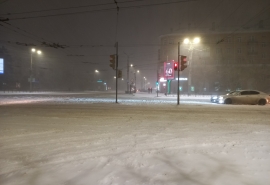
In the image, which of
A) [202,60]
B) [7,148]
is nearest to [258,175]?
[7,148]

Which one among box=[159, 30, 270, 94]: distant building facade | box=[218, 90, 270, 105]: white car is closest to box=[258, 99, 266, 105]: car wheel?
box=[218, 90, 270, 105]: white car

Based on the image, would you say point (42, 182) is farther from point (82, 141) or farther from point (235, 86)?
point (235, 86)

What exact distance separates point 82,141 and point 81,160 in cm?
179

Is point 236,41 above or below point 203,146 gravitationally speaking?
above

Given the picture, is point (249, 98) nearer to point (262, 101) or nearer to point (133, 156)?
point (262, 101)

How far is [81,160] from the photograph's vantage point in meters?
5.85

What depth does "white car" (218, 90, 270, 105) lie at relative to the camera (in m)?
23.9

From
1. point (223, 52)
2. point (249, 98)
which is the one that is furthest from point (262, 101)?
point (223, 52)

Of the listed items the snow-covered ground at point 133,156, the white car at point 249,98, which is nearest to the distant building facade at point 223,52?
the white car at point 249,98

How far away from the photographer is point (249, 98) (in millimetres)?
24047

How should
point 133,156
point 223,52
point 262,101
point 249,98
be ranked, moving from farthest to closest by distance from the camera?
point 223,52 < point 249,98 < point 262,101 < point 133,156

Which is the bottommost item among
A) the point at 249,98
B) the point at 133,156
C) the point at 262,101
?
the point at 133,156

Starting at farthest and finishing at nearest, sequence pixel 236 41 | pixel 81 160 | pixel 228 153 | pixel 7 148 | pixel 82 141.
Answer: pixel 236 41, pixel 82 141, pixel 7 148, pixel 228 153, pixel 81 160

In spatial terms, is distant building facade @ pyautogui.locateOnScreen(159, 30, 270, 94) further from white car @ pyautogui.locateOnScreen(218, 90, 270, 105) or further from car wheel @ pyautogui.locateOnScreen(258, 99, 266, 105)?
car wheel @ pyautogui.locateOnScreen(258, 99, 266, 105)
